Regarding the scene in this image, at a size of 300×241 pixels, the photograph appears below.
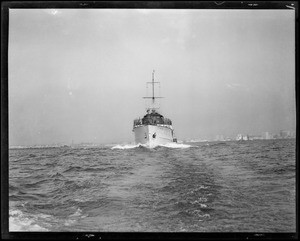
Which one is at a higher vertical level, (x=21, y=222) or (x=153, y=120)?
(x=153, y=120)

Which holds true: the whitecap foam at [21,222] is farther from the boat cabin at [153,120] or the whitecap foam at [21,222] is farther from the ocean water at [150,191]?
the boat cabin at [153,120]

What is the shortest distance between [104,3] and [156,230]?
128 inches

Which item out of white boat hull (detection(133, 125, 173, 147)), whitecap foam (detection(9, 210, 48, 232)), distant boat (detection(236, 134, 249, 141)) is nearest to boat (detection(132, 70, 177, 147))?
white boat hull (detection(133, 125, 173, 147))

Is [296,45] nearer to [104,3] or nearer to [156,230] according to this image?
[104,3]

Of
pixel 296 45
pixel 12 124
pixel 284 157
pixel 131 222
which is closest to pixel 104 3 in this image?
pixel 12 124

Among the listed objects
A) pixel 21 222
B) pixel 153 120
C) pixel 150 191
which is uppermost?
pixel 153 120

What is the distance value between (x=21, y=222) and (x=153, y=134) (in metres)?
2.97

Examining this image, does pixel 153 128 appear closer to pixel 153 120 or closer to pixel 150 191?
pixel 153 120

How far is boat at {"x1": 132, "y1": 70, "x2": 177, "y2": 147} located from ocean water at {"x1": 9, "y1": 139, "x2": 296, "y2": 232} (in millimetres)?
359

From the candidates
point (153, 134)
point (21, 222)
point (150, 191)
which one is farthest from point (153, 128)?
point (21, 222)

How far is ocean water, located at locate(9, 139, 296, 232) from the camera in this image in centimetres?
408

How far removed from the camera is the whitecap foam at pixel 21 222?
12.8ft

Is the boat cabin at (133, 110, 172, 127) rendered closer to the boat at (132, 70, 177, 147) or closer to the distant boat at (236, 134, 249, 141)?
the boat at (132, 70, 177, 147)

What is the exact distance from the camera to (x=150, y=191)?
445 cm
